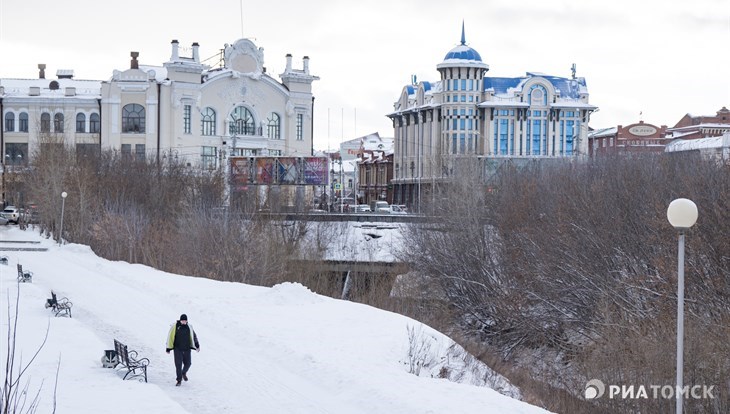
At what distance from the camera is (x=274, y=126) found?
75.9 metres

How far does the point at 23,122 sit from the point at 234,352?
61.4 meters

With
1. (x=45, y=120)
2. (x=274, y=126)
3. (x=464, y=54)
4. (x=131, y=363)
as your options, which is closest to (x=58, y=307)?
(x=131, y=363)

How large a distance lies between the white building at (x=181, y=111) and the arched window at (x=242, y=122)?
0.27 feet

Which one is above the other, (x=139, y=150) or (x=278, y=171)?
(x=139, y=150)

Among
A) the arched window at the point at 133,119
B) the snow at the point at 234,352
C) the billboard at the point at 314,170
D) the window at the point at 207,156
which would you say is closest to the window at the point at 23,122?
the arched window at the point at 133,119

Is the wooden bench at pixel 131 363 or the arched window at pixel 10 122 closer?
the wooden bench at pixel 131 363

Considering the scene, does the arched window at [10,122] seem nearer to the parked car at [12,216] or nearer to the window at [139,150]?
the parked car at [12,216]

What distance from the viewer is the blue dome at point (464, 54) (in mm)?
77562

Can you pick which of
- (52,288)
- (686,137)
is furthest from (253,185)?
(686,137)

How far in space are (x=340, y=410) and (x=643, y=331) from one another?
13092 millimetres

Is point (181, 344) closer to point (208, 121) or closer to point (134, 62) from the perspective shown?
point (208, 121)

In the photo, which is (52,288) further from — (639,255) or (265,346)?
(639,255)

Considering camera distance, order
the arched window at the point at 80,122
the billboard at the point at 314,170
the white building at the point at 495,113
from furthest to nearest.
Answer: the white building at the point at 495,113
the arched window at the point at 80,122
the billboard at the point at 314,170

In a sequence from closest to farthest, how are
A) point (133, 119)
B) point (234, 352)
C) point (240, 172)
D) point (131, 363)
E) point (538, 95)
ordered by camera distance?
point (131, 363) < point (234, 352) < point (240, 172) < point (133, 119) < point (538, 95)
